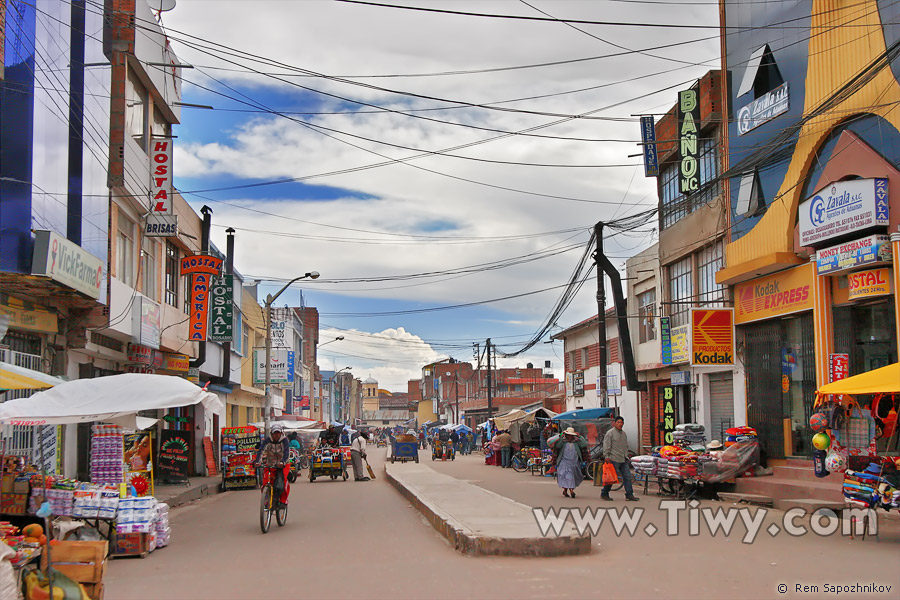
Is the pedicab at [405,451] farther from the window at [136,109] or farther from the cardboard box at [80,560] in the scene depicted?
the cardboard box at [80,560]

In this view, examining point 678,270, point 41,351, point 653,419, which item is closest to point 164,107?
point 41,351

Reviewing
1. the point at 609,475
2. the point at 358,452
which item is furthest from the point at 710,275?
the point at 358,452

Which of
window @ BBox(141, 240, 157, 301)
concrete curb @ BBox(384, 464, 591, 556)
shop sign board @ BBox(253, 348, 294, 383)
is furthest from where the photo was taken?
shop sign board @ BBox(253, 348, 294, 383)

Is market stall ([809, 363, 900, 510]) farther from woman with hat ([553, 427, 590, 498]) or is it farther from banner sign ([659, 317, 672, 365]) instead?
banner sign ([659, 317, 672, 365])

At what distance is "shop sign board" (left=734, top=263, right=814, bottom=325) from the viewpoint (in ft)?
66.1

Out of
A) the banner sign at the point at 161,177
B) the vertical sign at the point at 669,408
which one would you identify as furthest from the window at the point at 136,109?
the vertical sign at the point at 669,408

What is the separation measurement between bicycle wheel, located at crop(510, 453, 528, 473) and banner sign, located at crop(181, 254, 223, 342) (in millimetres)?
14467

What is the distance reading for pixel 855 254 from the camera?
1738cm

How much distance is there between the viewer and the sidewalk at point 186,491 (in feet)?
67.4

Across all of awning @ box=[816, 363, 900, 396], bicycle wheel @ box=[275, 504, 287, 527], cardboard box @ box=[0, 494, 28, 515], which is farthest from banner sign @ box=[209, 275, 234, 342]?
awning @ box=[816, 363, 900, 396]

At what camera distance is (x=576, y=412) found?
31.3 metres

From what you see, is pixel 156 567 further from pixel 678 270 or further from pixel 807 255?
pixel 678 270

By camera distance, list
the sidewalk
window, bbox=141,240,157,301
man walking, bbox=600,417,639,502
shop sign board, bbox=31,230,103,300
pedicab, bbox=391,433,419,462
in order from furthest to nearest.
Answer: pedicab, bbox=391,433,419,462 < window, bbox=141,240,157,301 < the sidewalk < man walking, bbox=600,417,639,502 < shop sign board, bbox=31,230,103,300

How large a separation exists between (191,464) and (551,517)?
66.4 ft
